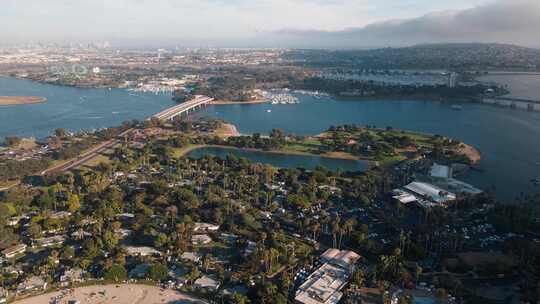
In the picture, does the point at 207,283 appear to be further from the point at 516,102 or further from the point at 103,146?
the point at 516,102

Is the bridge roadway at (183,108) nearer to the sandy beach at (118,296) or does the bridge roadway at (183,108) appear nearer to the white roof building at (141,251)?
the white roof building at (141,251)

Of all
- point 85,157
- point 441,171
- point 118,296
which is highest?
point 441,171

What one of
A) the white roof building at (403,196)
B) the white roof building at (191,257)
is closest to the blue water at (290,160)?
the white roof building at (403,196)

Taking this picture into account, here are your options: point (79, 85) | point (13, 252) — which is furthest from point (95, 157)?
point (79, 85)

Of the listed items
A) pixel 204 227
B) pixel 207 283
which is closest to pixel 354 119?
pixel 204 227

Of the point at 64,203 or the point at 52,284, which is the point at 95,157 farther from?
the point at 52,284

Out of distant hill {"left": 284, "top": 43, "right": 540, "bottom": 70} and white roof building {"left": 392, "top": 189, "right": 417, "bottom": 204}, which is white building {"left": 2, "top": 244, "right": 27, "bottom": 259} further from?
distant hill {"left": 284, "top": 43, "right": 540, "bottom": 70}
